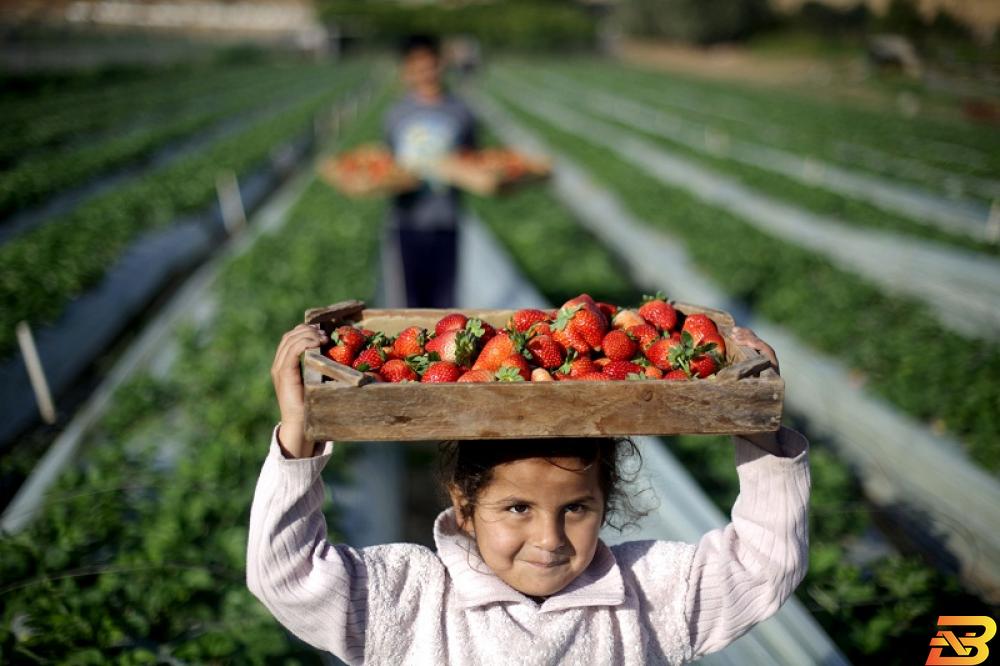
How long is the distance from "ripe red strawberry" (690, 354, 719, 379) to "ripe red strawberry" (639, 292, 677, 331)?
235 millimetres

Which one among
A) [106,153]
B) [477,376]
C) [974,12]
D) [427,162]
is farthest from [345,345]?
[106,153]

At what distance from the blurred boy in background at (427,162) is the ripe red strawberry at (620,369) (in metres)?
3.71

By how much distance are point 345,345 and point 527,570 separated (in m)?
0.58

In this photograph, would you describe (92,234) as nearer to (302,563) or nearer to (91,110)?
(302,563)

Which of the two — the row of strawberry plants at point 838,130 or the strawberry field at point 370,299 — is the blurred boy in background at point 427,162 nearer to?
the strawberry field at point 370,299

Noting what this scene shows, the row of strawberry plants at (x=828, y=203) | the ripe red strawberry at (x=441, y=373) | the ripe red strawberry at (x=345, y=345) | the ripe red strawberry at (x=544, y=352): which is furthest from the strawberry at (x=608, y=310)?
the row of strawberry plants at (x=828, y=203)

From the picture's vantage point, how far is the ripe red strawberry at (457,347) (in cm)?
153

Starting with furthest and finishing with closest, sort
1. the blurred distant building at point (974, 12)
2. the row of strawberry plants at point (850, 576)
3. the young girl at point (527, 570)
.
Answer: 1. the blurred distant building at point (974, 12)
2. the row of strawberry plants at point (850, 576)
3. the young girl at point (527, 570)

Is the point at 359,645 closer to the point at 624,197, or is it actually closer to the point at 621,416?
the point at 621,416

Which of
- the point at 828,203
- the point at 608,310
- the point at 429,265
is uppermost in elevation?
the point at 608,310

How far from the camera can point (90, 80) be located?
97.0 feet

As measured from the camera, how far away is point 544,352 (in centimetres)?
156

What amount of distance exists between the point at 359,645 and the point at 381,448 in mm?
2398

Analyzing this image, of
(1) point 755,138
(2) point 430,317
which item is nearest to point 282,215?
(2) point 430,317
